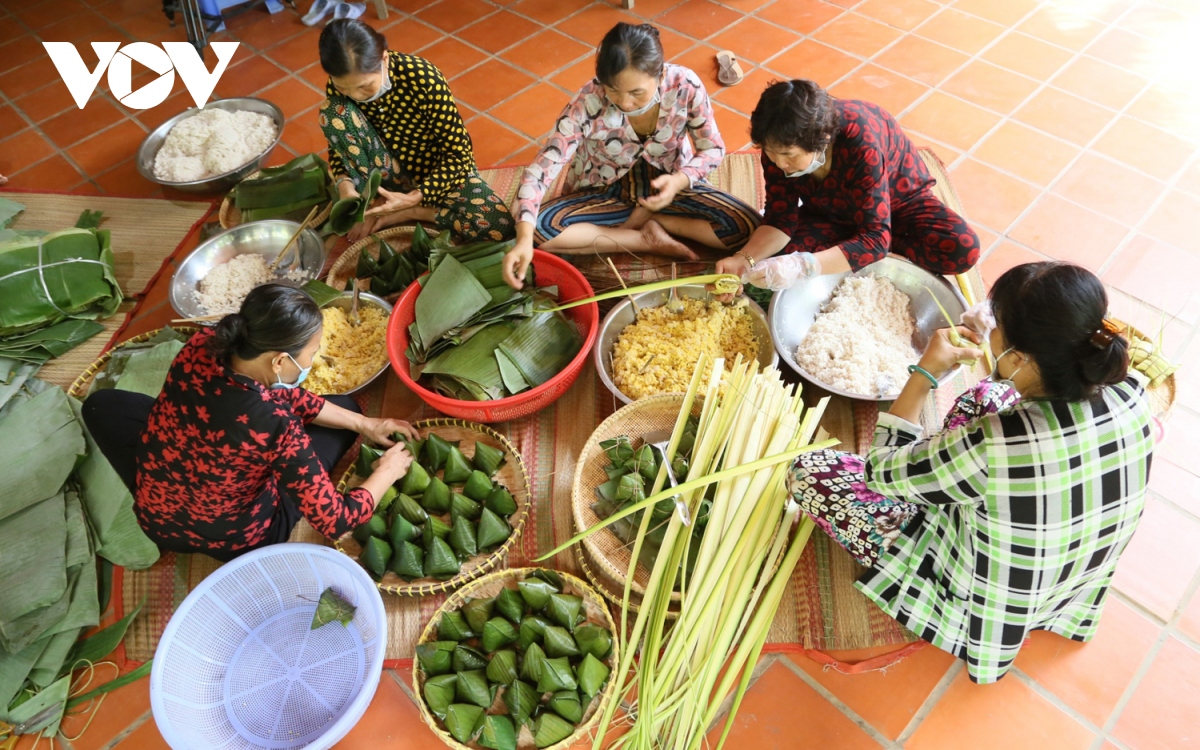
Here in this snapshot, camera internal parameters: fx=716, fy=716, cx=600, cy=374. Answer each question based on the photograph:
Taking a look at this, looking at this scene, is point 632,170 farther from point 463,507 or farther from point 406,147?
point 463,507

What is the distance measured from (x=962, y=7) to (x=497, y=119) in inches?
104

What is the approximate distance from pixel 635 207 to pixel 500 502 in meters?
1.25

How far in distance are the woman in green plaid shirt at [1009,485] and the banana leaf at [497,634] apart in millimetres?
822

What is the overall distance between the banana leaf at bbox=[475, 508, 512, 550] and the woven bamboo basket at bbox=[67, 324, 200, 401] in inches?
59.4

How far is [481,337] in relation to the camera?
91.0 inches

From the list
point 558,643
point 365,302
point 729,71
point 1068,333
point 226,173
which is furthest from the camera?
point 729,71


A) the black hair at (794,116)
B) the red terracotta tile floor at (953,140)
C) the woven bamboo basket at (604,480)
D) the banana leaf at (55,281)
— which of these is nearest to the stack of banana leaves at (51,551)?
the red terracotta tile floor at (953,140)

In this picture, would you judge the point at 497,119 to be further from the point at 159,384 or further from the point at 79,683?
the point at 79,683

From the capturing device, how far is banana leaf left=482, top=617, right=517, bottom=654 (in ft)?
5.98

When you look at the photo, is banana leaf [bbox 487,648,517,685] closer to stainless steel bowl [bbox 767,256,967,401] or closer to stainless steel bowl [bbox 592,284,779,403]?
stainless steel bowl [bbox 592,284,779,403]

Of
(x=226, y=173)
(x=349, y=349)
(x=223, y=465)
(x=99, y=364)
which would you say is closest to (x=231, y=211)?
(x=226, y=173)

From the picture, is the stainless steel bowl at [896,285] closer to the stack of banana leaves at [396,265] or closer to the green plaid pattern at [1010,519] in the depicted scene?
the green plaid pattern at [1010,519]

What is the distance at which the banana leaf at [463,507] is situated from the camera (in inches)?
80.3

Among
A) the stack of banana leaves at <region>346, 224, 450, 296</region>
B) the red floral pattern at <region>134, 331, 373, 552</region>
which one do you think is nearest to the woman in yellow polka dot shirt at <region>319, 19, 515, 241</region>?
the stack of banana leaves at <region>346, 224, 450, 296</region>
